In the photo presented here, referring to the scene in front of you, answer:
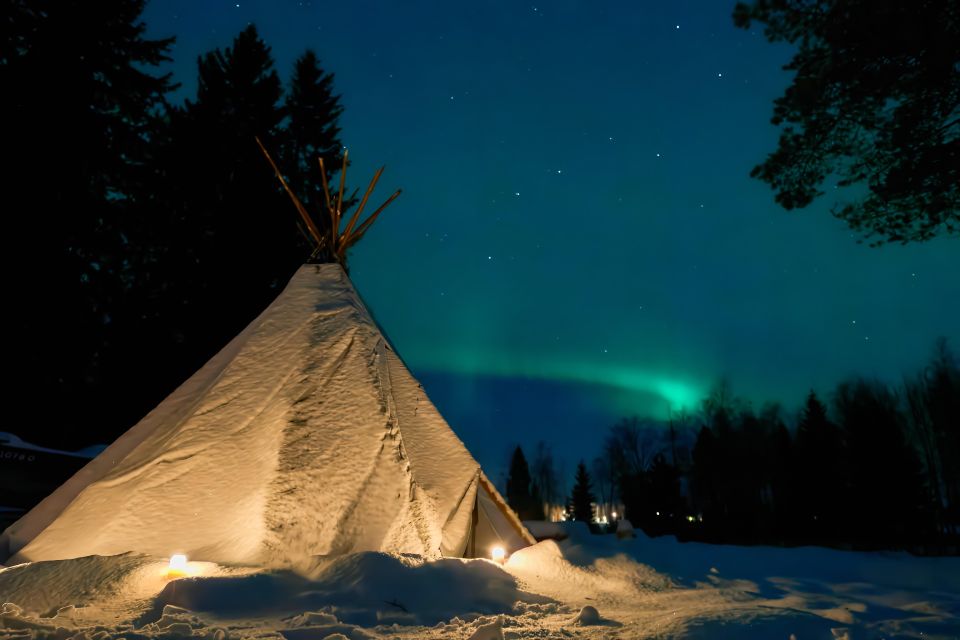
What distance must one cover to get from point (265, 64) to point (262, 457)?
38.0ft

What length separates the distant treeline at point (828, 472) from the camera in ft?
62.5

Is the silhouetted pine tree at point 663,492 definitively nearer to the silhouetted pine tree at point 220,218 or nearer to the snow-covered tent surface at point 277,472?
the silhouetted pine tree at point 220,218

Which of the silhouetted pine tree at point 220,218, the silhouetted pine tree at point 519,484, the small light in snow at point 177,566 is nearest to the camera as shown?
the small light in snow at point 177,566

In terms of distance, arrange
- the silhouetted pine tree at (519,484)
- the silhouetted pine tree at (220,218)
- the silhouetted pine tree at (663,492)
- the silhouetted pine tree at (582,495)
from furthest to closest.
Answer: the silhouetted pine tree at (582,495)
the silhouetted pine tree at (519,484)
the silhouetted pine tree at (663,492)
the silhouetted pine tree at (220,218)

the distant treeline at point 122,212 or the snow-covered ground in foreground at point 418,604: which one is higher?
the distant treeline at point 122,212

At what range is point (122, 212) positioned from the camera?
9711 mm

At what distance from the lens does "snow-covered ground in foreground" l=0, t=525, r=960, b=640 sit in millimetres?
2373

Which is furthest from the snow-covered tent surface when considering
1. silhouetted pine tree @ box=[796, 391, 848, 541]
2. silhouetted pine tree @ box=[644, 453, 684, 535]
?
silhouetted pine tree @ box=[644, 453, 684, 535]

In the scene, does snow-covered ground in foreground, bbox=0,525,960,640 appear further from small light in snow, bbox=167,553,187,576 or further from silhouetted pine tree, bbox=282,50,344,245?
silhouetted pine tree, bbox=282,50,344,245

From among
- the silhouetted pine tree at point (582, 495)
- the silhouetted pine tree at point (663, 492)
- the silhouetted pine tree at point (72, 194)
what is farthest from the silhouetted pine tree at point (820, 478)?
the silhouetted pine tree at point (72, 194)

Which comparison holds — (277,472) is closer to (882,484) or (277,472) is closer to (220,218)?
(220,218)

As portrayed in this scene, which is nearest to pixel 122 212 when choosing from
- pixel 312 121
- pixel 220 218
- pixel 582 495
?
pixel 220 218

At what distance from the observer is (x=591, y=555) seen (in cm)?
485

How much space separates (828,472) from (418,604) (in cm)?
2434
